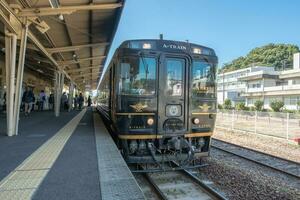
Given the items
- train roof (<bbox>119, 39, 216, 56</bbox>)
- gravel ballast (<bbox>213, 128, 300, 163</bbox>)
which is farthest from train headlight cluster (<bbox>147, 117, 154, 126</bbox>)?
gravel ballast (<bbox>213, 128, 300, 163</bbox>)

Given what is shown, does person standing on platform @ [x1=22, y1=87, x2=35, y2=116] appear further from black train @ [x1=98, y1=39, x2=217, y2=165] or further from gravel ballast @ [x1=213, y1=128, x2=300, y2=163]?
black train @ [x1=98, y1=39, x2=217, y2=165]

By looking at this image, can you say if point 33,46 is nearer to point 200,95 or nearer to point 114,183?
point 200,95

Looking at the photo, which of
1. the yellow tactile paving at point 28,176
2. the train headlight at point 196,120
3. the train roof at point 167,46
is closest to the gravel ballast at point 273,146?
the train headlight at point 196,120

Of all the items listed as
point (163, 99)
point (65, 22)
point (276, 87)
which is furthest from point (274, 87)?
point (163, 99)

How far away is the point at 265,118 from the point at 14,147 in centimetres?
1265

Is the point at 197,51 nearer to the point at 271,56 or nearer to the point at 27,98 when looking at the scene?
the point at 27,98

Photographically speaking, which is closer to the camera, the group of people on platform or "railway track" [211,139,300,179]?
"railway track" [211,139,300,179]

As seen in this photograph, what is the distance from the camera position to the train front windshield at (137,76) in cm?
677

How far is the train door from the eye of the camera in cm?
698

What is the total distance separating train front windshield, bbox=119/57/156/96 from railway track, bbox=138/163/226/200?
1.93 meters

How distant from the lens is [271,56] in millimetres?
94062

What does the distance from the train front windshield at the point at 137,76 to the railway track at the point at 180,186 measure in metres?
1.93

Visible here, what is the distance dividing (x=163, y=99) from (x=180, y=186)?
1.95 meters

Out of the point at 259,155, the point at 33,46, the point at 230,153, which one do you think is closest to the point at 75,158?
the point at 230,153
